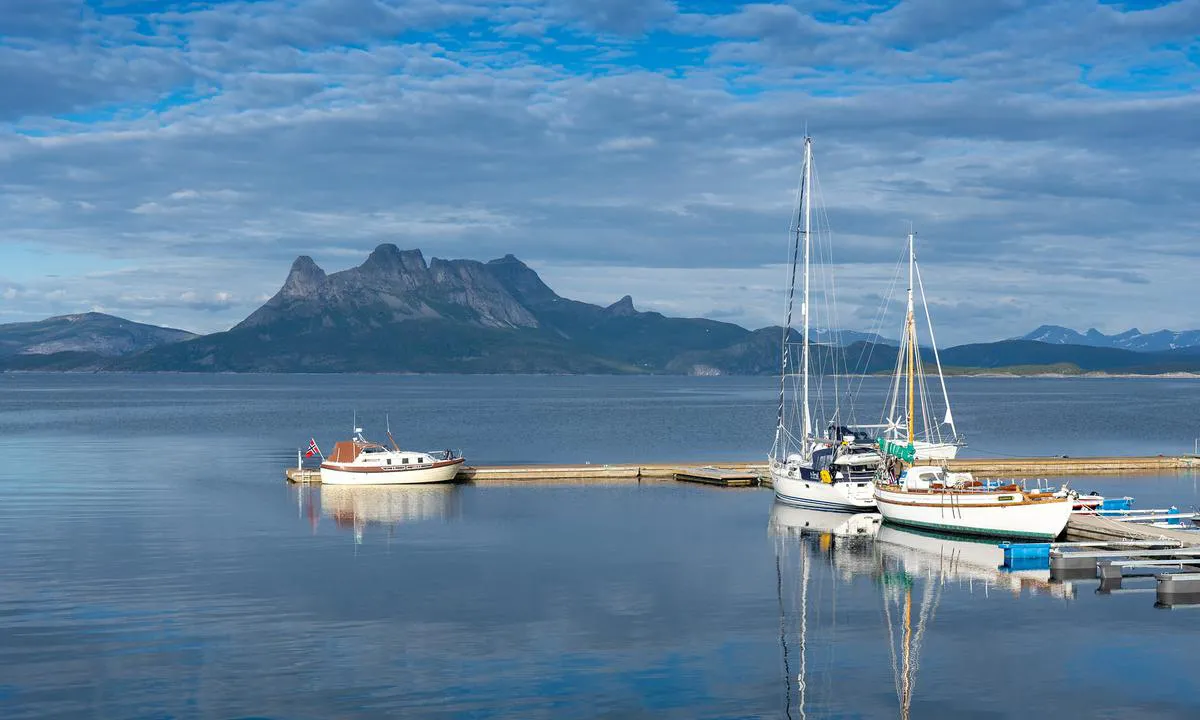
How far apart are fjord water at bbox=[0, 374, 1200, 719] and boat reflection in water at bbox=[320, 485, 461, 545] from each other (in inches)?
14.8

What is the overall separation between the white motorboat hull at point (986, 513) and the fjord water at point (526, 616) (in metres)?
1.49

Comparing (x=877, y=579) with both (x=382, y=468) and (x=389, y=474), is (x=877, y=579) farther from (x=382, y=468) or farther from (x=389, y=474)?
(x=382, y=468)

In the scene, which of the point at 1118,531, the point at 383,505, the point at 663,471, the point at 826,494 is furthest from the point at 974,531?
the point at 383,505

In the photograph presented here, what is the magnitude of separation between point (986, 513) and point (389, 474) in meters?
40.8

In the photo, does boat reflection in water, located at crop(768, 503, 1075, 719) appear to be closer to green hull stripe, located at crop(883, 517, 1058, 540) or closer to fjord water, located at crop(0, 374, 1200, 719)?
fjord water, located at crop(0, 374, 1200, 719)

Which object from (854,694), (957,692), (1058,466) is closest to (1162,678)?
(957,692)

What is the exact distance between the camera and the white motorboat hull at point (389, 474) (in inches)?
3115

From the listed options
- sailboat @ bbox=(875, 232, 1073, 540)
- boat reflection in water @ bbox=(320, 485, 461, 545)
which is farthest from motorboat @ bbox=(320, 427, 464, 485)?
sailboat @ bbox=(875, 232, 1073, 540)

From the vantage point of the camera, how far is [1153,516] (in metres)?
60.0

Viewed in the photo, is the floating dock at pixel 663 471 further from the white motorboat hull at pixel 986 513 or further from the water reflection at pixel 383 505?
the white motorboat hull at pixel 986 513

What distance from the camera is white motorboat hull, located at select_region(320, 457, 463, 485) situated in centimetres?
7912

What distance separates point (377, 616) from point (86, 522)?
28.8 m

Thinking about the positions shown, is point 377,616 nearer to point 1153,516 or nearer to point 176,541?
point 176,541

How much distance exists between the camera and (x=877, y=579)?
46688 millimetres
